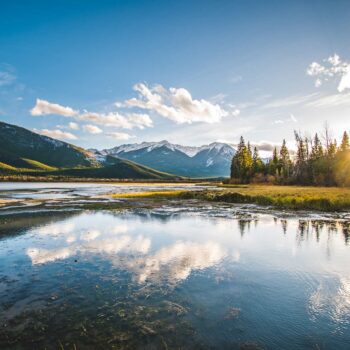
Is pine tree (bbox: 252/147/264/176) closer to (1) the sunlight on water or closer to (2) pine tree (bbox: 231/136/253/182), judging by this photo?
(2) pine tree (bbox: 231/136/253/182)

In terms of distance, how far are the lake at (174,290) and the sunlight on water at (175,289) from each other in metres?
0.04

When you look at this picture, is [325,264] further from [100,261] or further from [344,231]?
[100,261]

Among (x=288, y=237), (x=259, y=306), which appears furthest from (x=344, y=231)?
(x=259, y=306)

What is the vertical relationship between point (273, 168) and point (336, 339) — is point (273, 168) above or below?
above

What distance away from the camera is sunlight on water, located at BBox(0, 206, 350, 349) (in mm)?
8531

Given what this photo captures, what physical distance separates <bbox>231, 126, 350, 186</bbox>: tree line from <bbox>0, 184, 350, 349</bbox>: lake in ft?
227

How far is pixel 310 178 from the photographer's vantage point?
9194 cm

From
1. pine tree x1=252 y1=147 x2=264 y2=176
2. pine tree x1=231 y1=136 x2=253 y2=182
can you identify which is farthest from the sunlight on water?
pine tree x1=252 y1=147 x2=264 y2=176

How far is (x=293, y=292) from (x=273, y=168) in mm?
109512

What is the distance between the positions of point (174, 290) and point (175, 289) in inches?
3.8

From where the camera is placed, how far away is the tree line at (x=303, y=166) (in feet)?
279

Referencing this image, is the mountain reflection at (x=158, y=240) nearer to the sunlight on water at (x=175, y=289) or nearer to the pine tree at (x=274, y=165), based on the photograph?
the sunlight on water at (x=175, y=289)

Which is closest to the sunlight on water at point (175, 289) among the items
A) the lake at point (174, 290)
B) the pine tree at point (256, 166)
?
the lake at point (174, 290)

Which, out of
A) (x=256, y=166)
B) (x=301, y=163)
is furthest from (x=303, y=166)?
(x=256, y=166)
